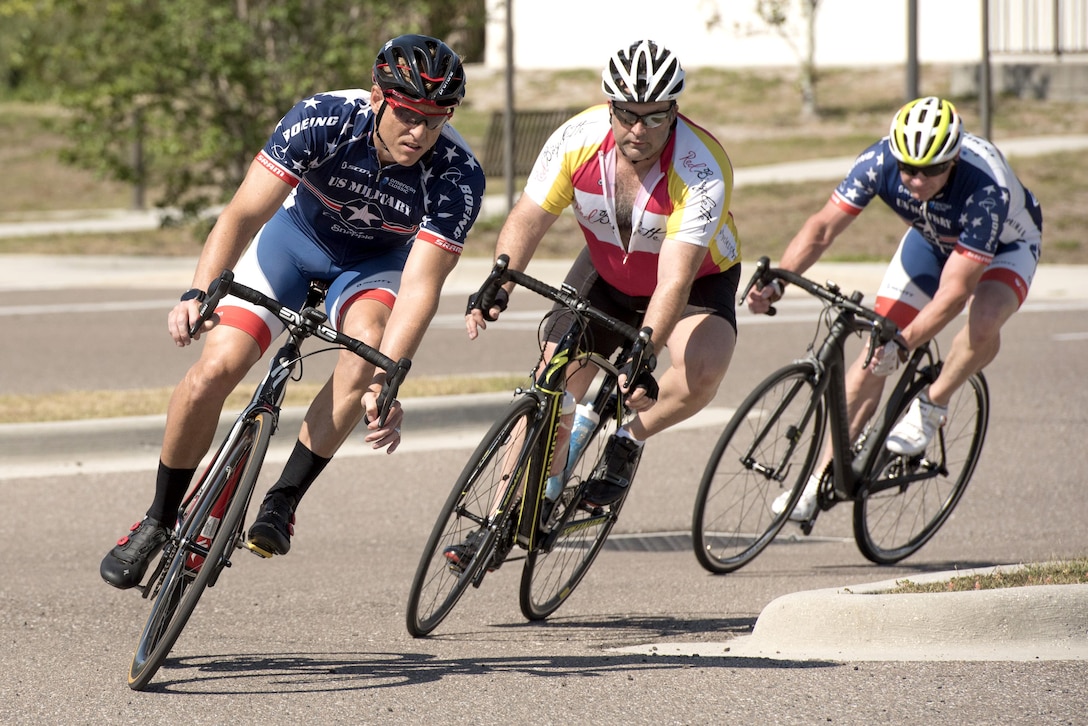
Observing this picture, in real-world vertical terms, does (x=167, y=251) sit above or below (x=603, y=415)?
below

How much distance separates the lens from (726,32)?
35.5 m

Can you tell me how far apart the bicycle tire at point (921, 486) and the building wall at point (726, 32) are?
2647 centimetres

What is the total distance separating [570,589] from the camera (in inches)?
228

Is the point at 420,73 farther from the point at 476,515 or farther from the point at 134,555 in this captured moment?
the point at 134,555

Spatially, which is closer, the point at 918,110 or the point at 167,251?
the point at 918,110

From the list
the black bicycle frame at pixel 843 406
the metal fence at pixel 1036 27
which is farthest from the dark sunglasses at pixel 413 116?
the metal fence at pixel 1036 27

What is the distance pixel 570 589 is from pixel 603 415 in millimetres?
712

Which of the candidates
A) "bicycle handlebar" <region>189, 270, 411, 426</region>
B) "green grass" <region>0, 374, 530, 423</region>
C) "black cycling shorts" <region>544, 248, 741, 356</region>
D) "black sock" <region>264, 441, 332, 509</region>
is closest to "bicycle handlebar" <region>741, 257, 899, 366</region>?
"black cycling shorts" <region>544, 248, 741, 356</region>

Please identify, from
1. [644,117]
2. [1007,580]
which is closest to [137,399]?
[644,117]

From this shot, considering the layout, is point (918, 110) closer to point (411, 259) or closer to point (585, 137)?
point (585, 137)

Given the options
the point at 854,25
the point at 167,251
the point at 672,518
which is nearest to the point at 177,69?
the point at 167,251

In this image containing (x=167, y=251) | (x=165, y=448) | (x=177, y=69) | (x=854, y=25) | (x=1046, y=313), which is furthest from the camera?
(x=854, y=25)

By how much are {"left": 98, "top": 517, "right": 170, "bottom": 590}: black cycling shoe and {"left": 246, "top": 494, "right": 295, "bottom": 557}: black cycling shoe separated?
29 centimetres

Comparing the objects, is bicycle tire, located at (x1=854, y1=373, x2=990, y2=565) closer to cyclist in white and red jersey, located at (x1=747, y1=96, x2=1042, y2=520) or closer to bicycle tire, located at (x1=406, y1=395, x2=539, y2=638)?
cyclist in white and red jersey, located at (x1=747, y1=96, x2=1042, y2=520)
